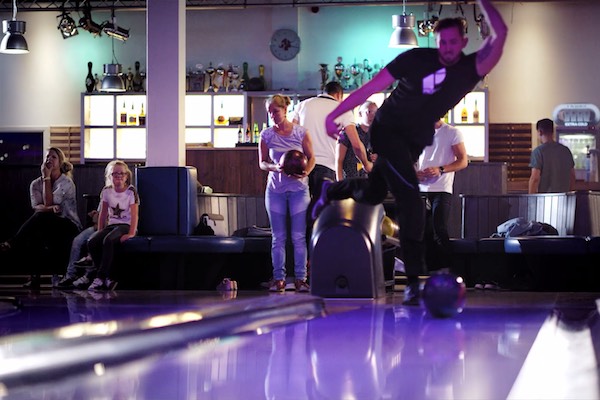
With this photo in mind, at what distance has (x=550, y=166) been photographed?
8.58m

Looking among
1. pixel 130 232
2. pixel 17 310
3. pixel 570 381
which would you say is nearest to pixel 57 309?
pixel 17 310

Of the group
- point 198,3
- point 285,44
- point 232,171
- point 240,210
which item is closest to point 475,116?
point 285,44

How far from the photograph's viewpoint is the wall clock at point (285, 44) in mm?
14172

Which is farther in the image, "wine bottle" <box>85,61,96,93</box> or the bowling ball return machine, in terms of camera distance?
"wine bottle" <box>85,61,96,93</box>

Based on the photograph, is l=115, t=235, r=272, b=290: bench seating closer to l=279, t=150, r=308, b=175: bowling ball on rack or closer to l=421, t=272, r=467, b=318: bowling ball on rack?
l=279, t=150, r=308, b=175: bowling ball on rack

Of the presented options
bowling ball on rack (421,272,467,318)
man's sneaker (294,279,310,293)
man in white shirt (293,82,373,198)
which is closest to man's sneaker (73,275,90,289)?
man's sneaker (294,279,310,293)

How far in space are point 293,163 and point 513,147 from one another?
8.11 m

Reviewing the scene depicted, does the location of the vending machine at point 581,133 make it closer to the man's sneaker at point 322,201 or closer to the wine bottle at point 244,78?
the wine bottle at point 244,78

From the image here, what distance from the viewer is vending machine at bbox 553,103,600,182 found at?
43.7 ft

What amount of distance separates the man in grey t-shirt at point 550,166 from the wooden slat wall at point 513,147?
5067 millimetres

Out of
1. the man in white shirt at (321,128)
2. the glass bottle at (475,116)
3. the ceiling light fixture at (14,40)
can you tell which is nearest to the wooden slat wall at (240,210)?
the man in white shirt at (321,128)

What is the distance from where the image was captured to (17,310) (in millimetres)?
5469

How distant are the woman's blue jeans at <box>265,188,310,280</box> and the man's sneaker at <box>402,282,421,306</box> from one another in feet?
6.94

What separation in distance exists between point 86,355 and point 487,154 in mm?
10668
